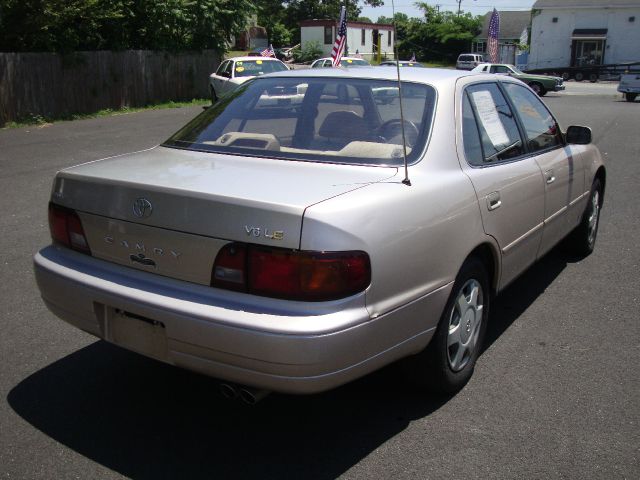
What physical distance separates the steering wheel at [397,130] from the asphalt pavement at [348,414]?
4.09 ft

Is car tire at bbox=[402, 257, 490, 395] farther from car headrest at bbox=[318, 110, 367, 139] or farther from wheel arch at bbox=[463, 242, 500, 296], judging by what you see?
car headrest at bbox=[318, 110, 367, 139]

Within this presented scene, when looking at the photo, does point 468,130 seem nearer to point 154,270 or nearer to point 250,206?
point 250,206

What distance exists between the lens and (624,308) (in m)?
4.97

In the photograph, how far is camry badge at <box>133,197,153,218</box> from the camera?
307 cm

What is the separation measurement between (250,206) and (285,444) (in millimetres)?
1195

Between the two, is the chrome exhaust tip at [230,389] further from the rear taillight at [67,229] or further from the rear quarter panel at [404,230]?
the rear taillight at [67,229]

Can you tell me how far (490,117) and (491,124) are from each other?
0.05 m

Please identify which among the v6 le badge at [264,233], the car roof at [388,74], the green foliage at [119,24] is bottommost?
the v6 le badge at [264,233]

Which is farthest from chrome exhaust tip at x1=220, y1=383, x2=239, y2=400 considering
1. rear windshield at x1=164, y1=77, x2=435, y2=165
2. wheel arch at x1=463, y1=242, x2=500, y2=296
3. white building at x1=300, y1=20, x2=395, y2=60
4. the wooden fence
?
white building at x1=300, y1=20, x2=395, y2=60

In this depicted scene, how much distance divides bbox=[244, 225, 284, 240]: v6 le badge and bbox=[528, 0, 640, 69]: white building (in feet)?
190

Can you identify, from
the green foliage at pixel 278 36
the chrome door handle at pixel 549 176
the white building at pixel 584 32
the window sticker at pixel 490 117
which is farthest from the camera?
the green foliage at pixel 278 36

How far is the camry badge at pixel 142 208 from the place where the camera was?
3074 mm

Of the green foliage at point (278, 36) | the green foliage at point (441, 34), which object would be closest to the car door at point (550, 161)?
the green foliage at point (441, 34)

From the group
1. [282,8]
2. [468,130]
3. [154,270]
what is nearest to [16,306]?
[154,270]
